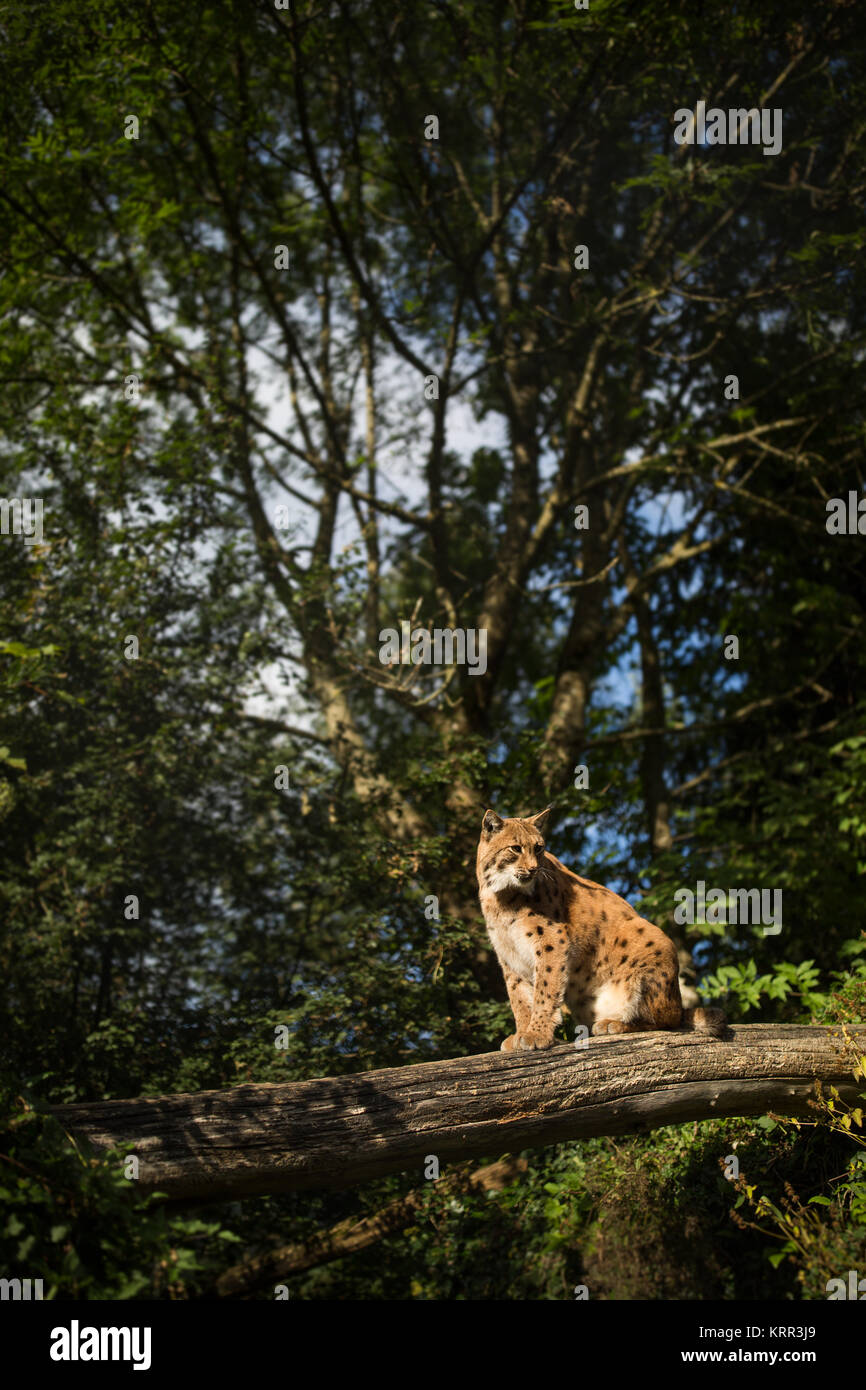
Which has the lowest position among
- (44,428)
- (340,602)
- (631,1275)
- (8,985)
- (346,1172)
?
(631,1275)

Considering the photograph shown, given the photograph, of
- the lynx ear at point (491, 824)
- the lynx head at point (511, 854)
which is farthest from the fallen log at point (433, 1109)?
the lynx ear at point (491, 824)

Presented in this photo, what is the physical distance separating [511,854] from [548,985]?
80 centimetres

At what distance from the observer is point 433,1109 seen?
19.1 ft

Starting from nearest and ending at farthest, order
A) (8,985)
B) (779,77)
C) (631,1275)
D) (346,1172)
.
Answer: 1. (346,1172)
2. (631,1275)
3. (8,985)
4. (779,77)

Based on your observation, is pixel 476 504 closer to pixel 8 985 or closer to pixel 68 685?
pixel 68 685

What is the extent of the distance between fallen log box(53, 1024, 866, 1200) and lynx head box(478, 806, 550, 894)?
3.28 feet

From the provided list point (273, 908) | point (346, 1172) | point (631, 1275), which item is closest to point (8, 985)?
point (273, 908)

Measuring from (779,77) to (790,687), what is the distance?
6.72 metres

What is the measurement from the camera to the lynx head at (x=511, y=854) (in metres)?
6.64

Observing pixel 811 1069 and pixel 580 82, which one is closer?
pixel 811 1069

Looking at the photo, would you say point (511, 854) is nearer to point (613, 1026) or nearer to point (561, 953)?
point (561, 953)

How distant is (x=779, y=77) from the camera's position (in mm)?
11594

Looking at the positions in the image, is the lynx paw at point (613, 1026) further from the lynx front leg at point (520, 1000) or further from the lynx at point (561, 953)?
the lynx front leg at point (520, 1000)

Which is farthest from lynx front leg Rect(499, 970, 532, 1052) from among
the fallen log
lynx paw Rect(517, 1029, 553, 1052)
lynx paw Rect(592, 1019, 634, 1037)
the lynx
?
the fallen log
